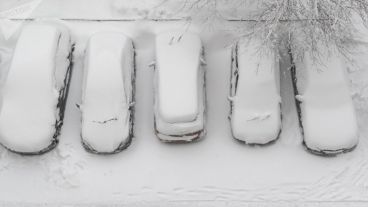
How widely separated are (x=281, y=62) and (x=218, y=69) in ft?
3.94

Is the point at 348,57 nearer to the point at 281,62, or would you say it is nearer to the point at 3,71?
the point at 281,62

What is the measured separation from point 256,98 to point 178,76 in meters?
1.44

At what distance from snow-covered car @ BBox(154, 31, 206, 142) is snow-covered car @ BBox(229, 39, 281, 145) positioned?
0.65m

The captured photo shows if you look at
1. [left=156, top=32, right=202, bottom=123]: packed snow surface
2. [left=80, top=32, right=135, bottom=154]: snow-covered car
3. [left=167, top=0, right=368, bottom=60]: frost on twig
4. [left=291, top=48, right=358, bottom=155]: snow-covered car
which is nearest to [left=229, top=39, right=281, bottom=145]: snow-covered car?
[left=167, top=0, right=368, bottom=60]: frost on twig

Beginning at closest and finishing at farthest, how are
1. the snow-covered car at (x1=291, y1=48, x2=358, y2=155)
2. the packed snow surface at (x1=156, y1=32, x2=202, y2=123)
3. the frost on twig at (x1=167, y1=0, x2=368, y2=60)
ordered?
the frost on twig at (x1=167, y1=0, x2=368, y2=60) < the packed snow surface at (x1=156, y1=32, x2=202, y2=123) < the snow-covered car at (x1=291, y1=48, x2=358, y2=155)

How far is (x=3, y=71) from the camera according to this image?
37.1 feet

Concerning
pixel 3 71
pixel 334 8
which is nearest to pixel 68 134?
pixel 3 71

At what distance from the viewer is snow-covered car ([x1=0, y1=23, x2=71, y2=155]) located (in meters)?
10.4

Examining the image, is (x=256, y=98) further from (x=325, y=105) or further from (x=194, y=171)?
(x=194, y=171)

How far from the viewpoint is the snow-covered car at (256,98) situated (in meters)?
10.4

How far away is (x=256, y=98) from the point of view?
10.5 metres

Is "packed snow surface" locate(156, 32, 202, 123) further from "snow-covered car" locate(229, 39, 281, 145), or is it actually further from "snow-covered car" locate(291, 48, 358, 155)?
"snow-covered car" locate(291, 48, 358, 155)

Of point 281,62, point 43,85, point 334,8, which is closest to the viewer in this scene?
point 334,8

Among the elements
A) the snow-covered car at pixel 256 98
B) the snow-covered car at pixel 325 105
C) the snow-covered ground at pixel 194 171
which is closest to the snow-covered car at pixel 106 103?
the snow-covered ground at pixel 194 171
